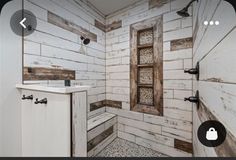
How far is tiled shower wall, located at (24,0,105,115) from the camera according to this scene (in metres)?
0.56

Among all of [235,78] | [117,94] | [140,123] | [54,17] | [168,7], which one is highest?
[168,7]

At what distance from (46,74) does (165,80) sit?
0.71m

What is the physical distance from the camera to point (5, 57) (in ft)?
1.65

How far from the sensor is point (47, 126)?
0.44 m

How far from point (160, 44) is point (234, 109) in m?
0.62

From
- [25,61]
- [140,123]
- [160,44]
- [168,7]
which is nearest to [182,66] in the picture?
[160,44]

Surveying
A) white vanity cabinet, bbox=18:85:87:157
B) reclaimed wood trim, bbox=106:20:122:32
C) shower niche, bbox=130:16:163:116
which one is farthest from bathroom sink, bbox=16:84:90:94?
reclaimed wood trim, bbox=106:20:122:32

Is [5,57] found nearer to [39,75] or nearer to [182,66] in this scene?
[39,75]

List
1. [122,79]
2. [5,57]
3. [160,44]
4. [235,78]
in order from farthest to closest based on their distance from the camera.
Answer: [122,79], [160,44], [5,57], [235,78]

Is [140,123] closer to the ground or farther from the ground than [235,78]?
closer to the ground

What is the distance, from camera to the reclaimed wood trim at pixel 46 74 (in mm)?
561

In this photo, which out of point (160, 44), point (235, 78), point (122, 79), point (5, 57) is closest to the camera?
point (235, 78)

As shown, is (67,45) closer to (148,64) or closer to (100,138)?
(148,64)

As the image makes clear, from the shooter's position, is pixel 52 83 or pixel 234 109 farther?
pixel 52 83
